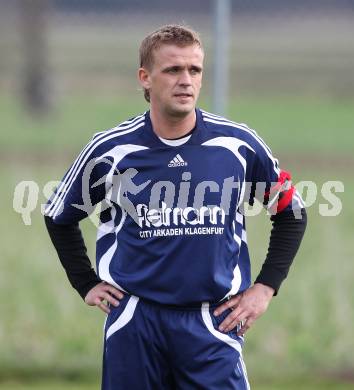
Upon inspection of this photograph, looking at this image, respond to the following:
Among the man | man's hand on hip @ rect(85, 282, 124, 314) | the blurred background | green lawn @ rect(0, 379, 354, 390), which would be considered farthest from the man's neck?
green lawn @ rect(0, 379, 354, 390)

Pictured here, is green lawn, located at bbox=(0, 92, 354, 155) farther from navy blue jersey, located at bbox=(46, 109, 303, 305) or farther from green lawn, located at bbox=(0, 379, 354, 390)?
navy blue jersey, located at bbox=(46, 109, 303, 305)

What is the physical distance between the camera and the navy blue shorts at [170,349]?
4.39m

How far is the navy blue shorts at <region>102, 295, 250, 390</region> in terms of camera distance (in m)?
4.39

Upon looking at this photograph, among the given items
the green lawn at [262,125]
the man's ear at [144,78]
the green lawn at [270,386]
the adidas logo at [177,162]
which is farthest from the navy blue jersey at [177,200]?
the green lawn at [262,125]

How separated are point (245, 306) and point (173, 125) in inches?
29.0

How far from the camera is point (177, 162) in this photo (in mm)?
4410

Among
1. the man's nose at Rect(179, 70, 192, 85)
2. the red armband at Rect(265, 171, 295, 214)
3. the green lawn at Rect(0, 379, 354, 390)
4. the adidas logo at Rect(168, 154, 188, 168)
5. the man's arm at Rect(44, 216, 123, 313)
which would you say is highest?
the man's nose at Rect(179, 70, 192, 85)

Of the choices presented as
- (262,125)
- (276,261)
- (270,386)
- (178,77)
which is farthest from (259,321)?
(262,125)

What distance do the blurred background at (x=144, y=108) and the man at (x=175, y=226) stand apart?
1738 millimetres

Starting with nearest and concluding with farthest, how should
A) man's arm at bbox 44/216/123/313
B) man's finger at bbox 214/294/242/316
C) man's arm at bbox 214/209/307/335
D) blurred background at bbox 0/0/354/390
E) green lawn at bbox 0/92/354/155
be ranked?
1. man's finger at bbox 214/294/242/316
2. man's arm at bbox 214/209/307/335
3. man's arm at bbox 44/216/123/313
4. blurred background at bbox 0/0/354/390
5. green lawn at bbox 0/92/354/155

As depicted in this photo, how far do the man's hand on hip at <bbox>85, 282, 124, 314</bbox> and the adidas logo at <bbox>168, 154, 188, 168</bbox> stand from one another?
0.53 metres

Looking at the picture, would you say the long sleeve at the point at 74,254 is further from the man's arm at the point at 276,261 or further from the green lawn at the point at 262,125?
the green lawn at the point at 262,125

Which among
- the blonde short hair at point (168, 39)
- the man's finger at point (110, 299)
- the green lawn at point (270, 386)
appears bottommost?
the green lawn at point (270, 386)

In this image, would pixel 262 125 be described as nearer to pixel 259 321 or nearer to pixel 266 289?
pixel 259 321
